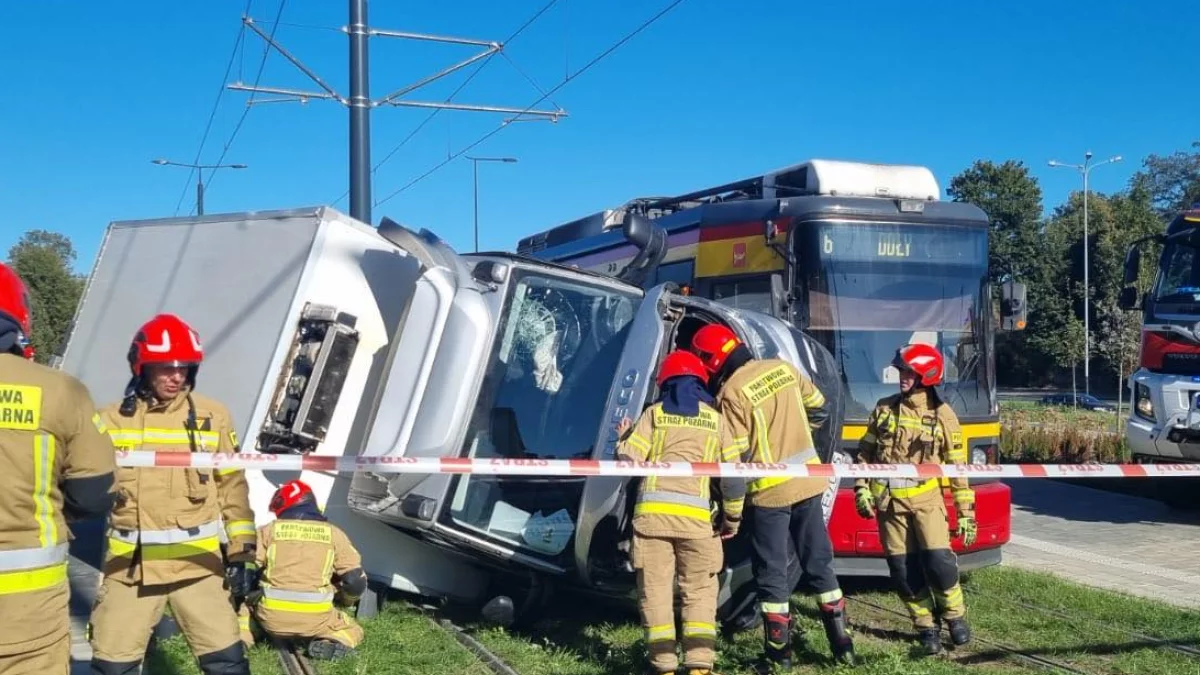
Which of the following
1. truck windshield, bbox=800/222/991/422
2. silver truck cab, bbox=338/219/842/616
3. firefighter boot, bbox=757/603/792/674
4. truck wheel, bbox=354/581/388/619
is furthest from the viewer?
truck windshield, bbox=800/222/991/422

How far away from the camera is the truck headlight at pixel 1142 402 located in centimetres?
1150

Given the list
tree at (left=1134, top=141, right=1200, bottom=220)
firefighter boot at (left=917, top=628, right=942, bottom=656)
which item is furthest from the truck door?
tree at (left=1134, top=141, right=1200, bottom=220)

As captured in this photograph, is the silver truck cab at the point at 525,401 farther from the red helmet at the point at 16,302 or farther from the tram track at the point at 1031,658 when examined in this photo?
the red helmet at the point at 16,302

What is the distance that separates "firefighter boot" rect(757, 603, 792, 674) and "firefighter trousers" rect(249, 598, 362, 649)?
7.58 feet

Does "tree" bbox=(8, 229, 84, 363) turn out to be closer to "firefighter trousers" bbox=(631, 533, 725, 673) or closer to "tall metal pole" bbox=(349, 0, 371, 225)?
"tall metal pole" bbox=(349, 0, 371, 225)

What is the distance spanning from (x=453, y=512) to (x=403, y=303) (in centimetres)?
148

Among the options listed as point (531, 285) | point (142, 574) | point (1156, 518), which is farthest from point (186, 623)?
point (1156, 518)

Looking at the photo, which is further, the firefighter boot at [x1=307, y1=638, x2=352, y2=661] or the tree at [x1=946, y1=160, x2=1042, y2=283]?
the tree at [x1=946, y1=160, x2=1042, y2=283]

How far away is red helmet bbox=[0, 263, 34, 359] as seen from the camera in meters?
3.54

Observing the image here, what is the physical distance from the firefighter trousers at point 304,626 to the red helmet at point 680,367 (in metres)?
2.29

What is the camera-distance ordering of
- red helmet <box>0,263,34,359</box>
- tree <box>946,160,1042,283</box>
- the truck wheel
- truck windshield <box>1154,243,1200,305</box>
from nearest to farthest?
1. red helmet <box>0,263,34,359</box>
2. the truck wheel
3. truck windshield <box>1154,243,1200,305</box>
4. tree <box>946,160,1042,283</box>

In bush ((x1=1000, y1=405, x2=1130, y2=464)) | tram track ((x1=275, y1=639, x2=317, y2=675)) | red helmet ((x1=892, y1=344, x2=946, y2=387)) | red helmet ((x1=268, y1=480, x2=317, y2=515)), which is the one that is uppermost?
bush ((x1=1000, y1=405, x2=1130, y2=464))

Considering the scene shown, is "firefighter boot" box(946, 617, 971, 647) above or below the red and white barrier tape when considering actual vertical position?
below

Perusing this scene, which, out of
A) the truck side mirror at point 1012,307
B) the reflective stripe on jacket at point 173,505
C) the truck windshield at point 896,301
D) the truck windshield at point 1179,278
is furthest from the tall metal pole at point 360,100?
the truck windshield at point 1179,278
